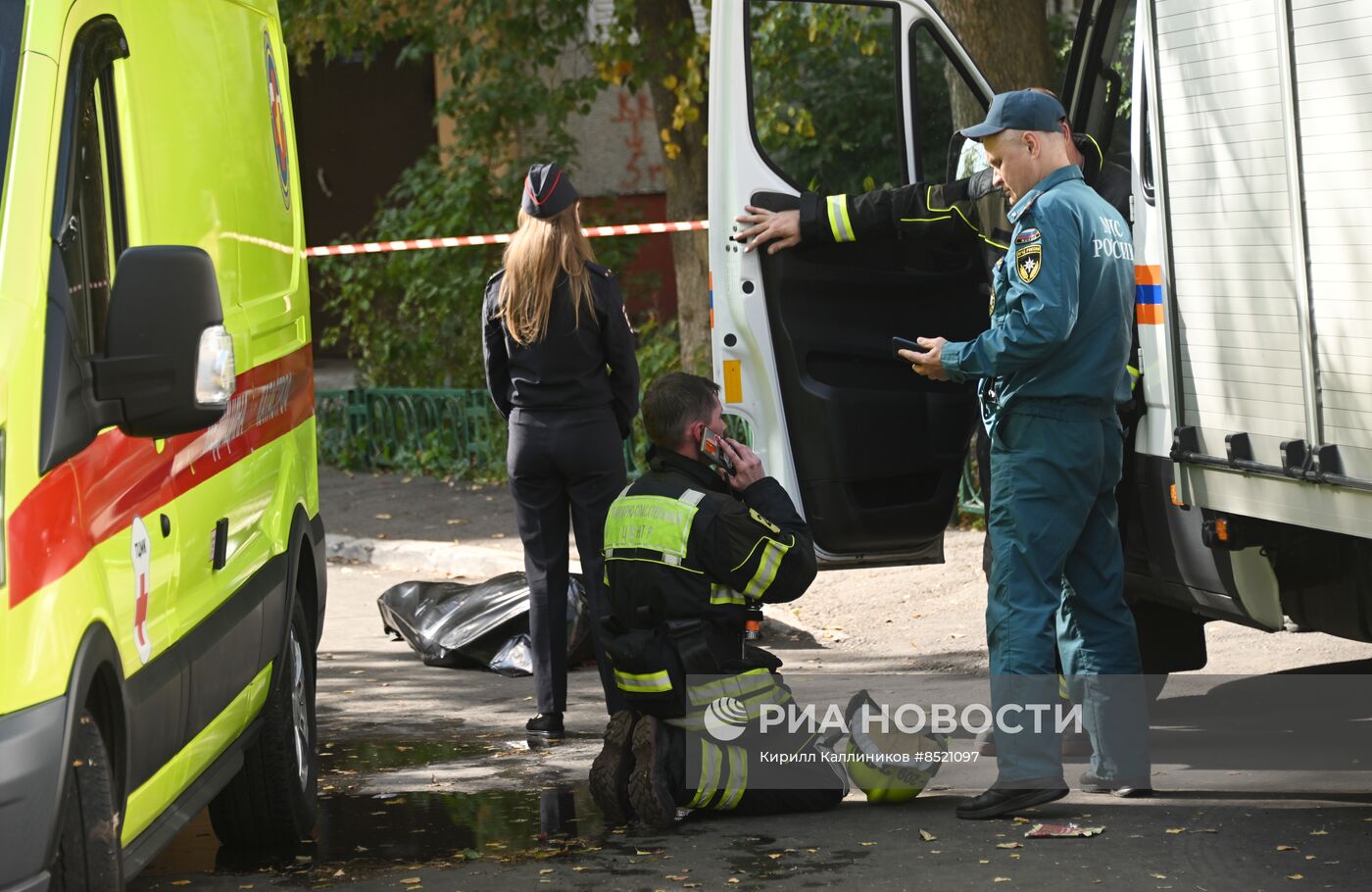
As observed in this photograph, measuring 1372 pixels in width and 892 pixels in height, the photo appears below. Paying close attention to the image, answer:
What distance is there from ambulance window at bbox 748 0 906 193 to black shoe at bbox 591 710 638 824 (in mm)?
7238

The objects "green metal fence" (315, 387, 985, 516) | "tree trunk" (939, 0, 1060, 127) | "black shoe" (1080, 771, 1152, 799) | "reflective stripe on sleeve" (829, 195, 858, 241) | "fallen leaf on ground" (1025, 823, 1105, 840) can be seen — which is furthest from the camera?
"green metal fence" (315, 387, 985, 516)

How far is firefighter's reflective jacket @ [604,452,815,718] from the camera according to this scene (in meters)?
5.27

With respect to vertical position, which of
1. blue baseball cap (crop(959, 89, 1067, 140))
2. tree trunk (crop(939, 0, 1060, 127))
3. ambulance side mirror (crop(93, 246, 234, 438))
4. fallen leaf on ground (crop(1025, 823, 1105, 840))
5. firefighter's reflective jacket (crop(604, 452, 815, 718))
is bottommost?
fallen leaf on ground (crop(1025, 823, 1105, 840))

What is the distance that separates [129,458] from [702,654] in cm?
211

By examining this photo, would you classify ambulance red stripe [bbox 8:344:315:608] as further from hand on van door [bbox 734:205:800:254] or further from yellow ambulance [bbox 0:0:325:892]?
hand on van door [bbox 734:205:800:254]

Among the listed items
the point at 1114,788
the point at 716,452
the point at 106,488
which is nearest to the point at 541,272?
the point at 716,452

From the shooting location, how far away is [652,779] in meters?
5.19

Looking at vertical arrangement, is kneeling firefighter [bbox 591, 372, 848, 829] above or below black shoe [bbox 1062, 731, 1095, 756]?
above

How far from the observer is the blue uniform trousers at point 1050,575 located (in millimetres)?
5191

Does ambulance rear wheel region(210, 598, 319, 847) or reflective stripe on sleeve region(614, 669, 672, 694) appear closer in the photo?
ambulance rear wheel region(210, 598, 319, 847)

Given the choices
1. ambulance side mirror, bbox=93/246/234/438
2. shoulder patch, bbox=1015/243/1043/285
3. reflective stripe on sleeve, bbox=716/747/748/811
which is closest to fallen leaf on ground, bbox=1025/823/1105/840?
reflective stripe on sleeve, bbox=716/747/748/811

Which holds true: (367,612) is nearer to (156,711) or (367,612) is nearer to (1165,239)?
(1165,239)

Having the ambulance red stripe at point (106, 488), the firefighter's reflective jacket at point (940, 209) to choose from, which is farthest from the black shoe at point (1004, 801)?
the ambulance red stripe at point (106, 488)

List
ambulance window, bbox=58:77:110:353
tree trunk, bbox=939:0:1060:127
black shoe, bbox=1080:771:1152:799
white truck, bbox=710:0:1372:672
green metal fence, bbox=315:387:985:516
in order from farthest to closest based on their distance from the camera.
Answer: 1. green metal fence, bbox=315:387:985:516
2. tree trunk, bbox=939:0:1060:127
3. black shoe, bbox=1080:771:1152:799
4. white truck, bbox=710:0:1372:672
5. ambulance window, bbox=58:77:110:353
